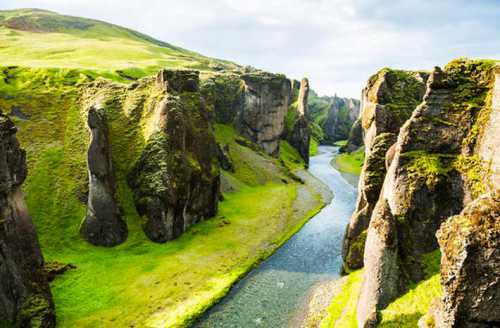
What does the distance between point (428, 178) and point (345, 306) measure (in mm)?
15814

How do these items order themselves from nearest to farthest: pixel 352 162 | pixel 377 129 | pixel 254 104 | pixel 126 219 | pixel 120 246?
pixel 377 129, pixel 120 246, pixel 126 219, pixel 254 104, pixel 352 162

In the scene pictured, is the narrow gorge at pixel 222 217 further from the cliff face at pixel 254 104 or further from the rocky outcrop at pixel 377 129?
the cliff face at pixel 254 104

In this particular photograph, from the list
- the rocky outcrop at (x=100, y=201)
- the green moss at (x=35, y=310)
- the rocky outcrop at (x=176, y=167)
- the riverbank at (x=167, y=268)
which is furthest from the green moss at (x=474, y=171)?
the rocky outcrop at (x=100, y=201)

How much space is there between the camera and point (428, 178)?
32.3 m

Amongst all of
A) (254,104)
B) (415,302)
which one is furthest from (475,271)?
(254,104)

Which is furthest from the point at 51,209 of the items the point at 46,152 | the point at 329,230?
the point at 329,230

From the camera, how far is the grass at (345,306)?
32.6 meters

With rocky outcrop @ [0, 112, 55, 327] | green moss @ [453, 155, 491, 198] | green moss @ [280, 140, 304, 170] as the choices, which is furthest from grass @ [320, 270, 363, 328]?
green moss @ [280, 140, 304, 170]

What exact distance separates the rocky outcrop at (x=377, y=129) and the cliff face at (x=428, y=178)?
6.98 metres

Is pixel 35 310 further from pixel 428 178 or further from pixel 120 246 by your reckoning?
pixel 428 178

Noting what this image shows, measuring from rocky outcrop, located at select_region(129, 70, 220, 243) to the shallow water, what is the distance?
17569 millimetres

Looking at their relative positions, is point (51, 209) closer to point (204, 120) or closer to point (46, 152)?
point (46, 152)

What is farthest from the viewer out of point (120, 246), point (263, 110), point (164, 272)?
point (263, 110)

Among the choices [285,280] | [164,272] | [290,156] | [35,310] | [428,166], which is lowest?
[285,280]
